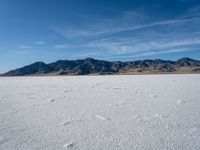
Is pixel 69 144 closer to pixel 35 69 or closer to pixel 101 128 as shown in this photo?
pixel 101 128

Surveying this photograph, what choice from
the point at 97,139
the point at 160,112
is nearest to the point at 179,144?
the point at 97,139

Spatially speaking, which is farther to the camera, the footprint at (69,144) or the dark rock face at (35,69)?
the dark rock face at (35,69)

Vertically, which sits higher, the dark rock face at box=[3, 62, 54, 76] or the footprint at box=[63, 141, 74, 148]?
the dark rock face at box=[3, 62, 54, 76]

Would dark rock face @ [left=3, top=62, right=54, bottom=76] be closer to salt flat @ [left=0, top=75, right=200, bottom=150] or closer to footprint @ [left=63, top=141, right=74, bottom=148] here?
salt flat @ [left=0, top=75, right=200, bottom=150]

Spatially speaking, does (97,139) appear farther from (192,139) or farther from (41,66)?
(41,66)

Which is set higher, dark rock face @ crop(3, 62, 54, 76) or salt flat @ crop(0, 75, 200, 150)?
dark rock face @ crop(3, 62, 54, 76)

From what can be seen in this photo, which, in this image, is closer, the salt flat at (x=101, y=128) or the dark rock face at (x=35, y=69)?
the salt flat at (x=101, y=128)

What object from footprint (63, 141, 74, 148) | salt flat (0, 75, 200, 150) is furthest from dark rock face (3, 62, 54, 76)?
footprint (63, 141, 74, 148)

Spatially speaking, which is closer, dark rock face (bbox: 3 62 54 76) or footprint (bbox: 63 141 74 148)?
footprint (bbox: 63 141 74 148)

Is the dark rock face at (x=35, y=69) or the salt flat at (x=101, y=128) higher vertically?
the dark rock face at (x=35, y=69)

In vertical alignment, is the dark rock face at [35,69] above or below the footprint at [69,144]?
above

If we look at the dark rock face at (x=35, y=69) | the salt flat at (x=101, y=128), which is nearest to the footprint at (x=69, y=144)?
the salt flat at (x=101, y=128)

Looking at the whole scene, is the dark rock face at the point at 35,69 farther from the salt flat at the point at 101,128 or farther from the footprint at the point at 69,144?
the footprint at the point at 69,144

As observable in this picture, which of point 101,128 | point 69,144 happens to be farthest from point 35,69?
point 69,144
